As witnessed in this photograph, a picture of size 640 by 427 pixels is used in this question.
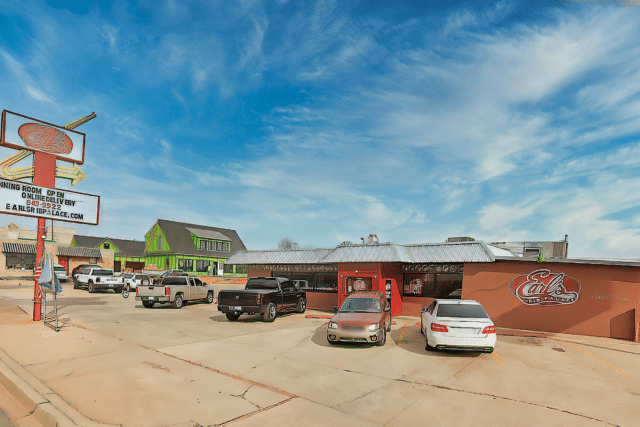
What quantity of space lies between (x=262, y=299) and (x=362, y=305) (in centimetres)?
529

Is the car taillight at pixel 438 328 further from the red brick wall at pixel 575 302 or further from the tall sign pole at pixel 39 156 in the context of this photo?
the tall sign pole at pixel 39 156

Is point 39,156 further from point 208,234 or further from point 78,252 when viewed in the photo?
point 78,252

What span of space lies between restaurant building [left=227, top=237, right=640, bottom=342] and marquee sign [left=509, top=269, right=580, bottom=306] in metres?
0.03

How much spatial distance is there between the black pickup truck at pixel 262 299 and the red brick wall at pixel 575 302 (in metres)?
8.48

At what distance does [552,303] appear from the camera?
15422 millimetres

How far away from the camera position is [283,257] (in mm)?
24359

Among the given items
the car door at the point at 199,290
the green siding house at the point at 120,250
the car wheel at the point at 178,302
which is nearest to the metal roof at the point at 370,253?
the car door at the point at 199,290

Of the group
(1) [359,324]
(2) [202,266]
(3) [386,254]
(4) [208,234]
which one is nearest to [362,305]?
(1) [359,324]

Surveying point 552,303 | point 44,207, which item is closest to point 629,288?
point 552,303

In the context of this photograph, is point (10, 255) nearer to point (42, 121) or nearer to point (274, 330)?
point (42, 121)

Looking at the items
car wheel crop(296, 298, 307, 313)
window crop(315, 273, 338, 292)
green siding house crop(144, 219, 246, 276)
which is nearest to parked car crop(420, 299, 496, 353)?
car wheel crop(296, 298, 307, 313)

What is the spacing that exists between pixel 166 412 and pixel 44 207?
1440 centimetres

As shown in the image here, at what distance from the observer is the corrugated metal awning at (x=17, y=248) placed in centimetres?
4528

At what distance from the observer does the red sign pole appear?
50.5ft
